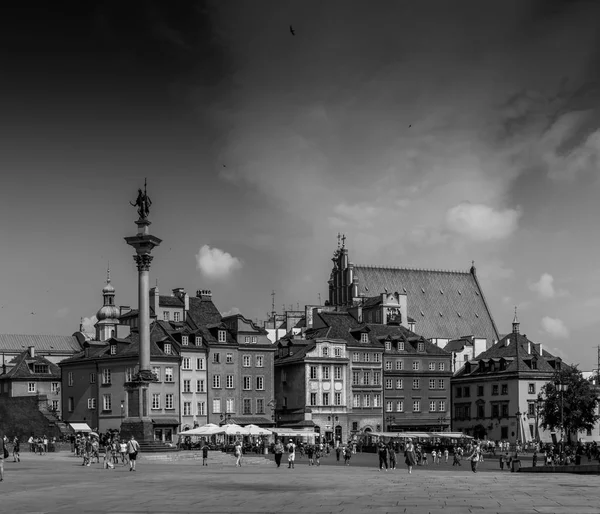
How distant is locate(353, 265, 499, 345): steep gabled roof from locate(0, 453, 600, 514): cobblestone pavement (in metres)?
90.5

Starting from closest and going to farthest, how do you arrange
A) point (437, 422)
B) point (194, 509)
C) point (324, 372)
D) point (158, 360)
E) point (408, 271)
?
point (194, 509)
point (158, 360)
point (324, 372)
point (437, 422)
point (408, 271)

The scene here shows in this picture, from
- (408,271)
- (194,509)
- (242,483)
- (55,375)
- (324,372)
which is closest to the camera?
(194,509)

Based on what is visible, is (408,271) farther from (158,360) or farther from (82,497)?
(82,497)

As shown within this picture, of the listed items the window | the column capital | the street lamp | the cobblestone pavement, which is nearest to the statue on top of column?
the column capital

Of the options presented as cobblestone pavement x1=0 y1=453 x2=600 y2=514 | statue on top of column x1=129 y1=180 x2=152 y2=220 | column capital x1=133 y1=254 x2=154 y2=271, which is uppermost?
statue on top of column x1=129 y1=180 x2=152 y2=220

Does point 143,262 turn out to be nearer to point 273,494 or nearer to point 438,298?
point 273,494

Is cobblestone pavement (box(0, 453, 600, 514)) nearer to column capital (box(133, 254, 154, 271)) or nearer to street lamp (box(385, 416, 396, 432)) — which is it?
column capital (box(133, 254, 154, 271))

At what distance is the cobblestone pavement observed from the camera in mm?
30391

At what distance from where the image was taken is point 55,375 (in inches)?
5172

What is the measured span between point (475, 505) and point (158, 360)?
72.9 m

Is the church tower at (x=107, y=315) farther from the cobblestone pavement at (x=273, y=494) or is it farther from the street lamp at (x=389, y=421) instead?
the cobblestone pavement at (x=273, y=494)

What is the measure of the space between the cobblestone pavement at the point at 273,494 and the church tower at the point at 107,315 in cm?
8056

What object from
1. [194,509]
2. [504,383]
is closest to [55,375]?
A: [504,383]

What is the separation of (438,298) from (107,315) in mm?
43598
